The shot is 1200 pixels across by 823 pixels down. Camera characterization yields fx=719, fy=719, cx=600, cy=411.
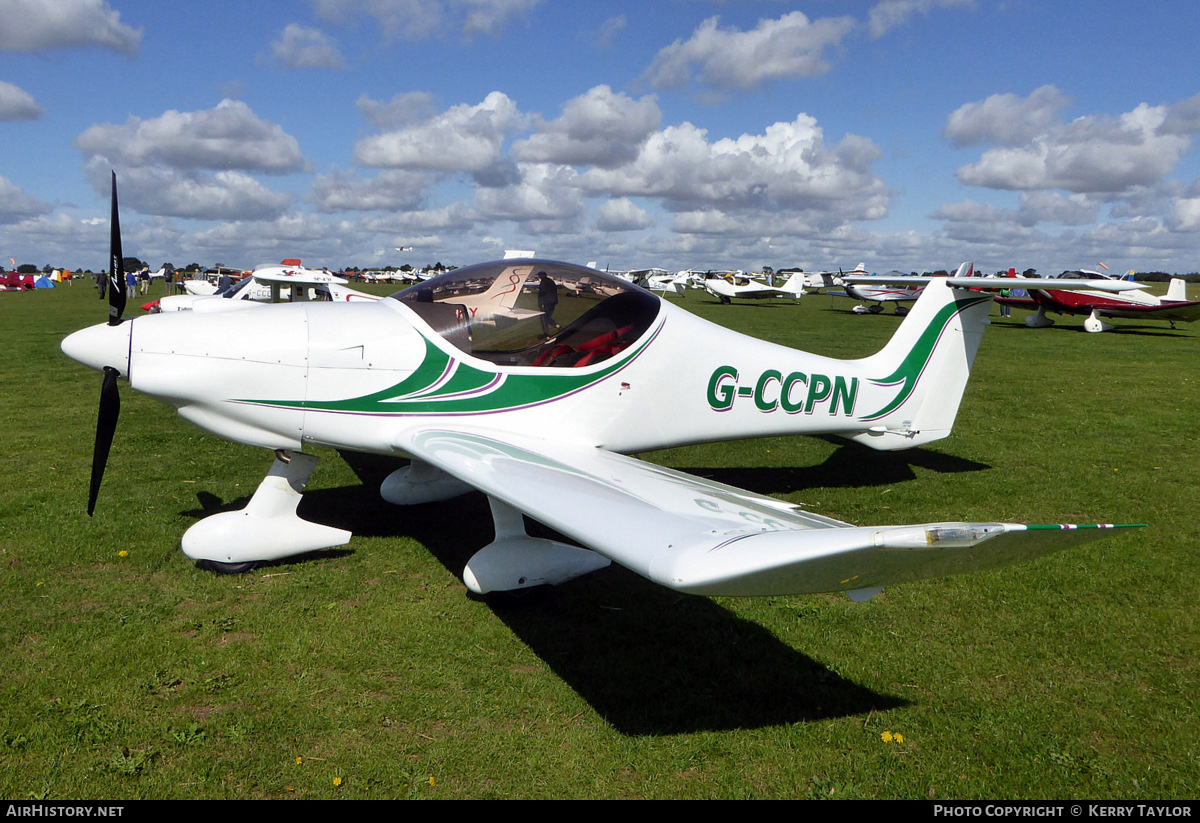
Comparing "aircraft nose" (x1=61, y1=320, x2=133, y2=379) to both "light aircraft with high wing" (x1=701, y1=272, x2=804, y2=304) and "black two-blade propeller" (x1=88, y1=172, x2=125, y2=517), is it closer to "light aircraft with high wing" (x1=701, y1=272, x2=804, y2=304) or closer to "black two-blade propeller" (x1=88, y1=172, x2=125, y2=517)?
"black two-blade propeller" (x1=88, y1=172, x2=125, y2=517)

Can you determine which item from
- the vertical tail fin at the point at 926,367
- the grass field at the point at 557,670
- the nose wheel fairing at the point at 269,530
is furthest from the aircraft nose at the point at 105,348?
the vertical tail fin at the point at 926,367

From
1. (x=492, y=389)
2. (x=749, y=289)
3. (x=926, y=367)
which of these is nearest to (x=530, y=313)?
(x=492, y=389)

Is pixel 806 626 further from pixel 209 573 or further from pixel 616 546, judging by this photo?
pixel 209 573

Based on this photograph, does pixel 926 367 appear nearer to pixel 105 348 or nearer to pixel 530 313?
pixel 530 313

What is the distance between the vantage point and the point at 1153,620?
451 centimetres

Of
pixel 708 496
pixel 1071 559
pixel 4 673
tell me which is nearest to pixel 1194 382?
pixel 1071 559

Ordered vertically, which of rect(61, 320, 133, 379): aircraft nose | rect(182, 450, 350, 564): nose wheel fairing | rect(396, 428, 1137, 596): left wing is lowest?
rect(182, 450, 350, 564): nose wheel fairing

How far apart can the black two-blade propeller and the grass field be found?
76 centimetres

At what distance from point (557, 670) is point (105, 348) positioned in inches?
137

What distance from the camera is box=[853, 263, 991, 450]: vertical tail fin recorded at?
21.9 feet

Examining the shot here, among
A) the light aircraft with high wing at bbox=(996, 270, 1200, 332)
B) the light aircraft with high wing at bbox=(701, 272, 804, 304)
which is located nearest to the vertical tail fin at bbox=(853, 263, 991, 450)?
the light aircraft with high wing at bbox=(996, 270, 1200, 332)

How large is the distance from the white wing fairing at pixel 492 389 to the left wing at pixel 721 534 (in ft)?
0.11

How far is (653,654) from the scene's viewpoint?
4164 mm

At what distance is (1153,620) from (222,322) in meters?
6.33
